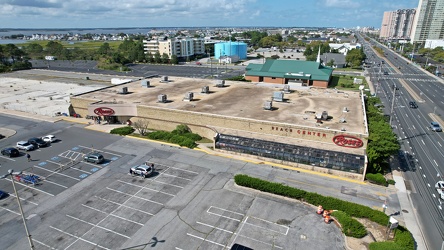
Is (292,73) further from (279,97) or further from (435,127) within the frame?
(435,127)

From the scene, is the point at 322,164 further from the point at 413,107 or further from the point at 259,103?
the point at 413,107

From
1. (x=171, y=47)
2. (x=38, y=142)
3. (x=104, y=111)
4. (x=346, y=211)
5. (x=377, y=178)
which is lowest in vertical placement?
(x=346, y=211)

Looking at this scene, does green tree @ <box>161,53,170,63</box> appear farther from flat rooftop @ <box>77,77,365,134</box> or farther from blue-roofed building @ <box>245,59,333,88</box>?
flat rooftop @ <box>77,77,365,134</box>

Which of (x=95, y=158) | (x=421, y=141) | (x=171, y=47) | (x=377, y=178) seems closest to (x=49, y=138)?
(x=95, y=158)

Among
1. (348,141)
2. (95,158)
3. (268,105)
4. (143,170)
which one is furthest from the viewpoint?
(268,105)

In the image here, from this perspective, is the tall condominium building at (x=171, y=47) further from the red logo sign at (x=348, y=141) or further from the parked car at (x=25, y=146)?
the red logo sign at (x=348, y=141)

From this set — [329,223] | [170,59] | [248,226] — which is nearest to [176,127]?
[248,226]

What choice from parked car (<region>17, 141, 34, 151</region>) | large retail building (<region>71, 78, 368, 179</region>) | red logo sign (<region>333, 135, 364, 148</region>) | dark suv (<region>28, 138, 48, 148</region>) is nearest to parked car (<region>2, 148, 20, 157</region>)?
parked car (<region>17, 141, 34, 151</region>)

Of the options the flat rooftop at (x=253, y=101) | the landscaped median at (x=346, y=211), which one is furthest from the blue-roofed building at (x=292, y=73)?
the landscaped median at (x=346, y=211)
